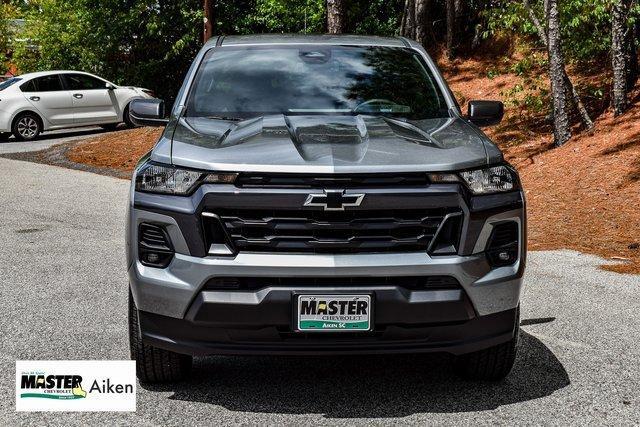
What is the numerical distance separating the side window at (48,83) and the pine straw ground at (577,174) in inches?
125

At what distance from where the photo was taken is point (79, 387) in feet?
15.7

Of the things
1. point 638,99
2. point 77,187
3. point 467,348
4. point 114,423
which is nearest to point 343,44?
point 467,348

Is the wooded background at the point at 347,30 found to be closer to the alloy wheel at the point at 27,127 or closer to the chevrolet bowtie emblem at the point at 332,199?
the alloy wheel at the point at 27,127

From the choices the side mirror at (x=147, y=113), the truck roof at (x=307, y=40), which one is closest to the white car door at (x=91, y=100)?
the truck roof at (x=307, y=40)

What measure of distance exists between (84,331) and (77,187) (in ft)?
30.0

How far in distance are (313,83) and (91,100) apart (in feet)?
65.1

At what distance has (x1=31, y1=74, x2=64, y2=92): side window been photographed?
78.1 ft

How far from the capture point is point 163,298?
447 cm

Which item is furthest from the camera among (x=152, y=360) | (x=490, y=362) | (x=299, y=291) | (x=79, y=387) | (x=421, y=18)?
(x=421, y=18)

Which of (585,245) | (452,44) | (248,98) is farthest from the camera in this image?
(452,44)

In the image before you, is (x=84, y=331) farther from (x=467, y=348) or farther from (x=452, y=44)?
(x=452, y=44)

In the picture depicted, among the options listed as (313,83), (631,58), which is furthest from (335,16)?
(313,83)

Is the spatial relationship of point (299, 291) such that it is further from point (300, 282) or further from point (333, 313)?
point (333, 313)

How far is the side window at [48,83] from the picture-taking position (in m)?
23.8
